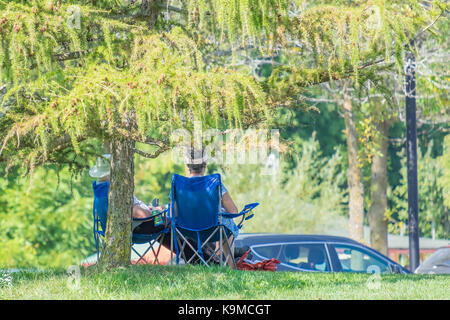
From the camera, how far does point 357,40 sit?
631 cm

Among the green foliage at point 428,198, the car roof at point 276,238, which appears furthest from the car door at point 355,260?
the green foliage at point 428,198

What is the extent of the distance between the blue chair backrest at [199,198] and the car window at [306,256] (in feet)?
6.42

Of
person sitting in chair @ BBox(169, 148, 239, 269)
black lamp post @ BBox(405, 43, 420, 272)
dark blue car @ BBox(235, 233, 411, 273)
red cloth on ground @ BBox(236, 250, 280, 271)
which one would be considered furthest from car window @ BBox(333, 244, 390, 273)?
black lamp post @ BBox(405, 43, 420, 272)

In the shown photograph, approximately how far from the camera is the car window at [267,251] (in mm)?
9492

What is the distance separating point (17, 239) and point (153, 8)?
1246cm

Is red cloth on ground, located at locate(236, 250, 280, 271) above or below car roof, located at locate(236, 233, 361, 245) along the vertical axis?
below

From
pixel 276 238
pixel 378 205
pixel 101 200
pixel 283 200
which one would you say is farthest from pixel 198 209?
pixel 378 205

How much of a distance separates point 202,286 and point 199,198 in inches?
68.0

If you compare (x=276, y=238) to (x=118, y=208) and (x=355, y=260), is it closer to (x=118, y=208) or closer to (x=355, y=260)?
(x=355, y=260)

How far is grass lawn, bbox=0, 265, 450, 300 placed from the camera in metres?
5.99

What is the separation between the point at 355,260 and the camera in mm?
10156

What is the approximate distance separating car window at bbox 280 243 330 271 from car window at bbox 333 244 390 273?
265mm

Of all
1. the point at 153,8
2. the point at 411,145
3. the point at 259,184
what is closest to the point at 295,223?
the point at 259,184

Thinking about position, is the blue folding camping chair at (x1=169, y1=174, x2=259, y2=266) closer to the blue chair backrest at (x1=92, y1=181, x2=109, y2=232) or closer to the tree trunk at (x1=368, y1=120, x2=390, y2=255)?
the blue chair backrest at (x1=92, y1=181, x2=109, y2=232)
